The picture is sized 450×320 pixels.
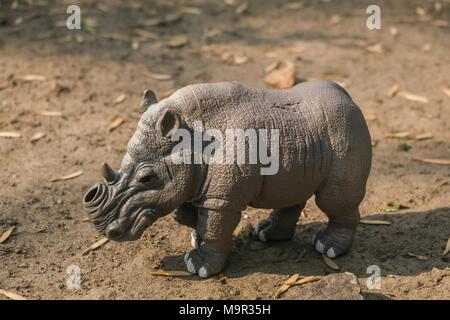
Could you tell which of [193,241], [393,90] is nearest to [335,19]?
[393,90]

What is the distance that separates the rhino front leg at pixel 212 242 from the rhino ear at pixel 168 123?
0.59m

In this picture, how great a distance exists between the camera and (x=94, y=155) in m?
6.57

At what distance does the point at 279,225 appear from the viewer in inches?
202

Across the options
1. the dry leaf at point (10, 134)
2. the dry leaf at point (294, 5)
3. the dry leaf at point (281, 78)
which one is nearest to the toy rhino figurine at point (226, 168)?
the dry leaf at point (10, 134)

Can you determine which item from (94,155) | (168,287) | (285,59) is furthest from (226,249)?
(285,59)

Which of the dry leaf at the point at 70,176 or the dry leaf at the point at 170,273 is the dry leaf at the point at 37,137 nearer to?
the dry leaf at the point at 70,176

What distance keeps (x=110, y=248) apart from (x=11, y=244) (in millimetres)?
776

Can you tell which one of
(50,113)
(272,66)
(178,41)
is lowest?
(50,113)

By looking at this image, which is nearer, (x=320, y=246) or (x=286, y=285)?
(x=286, y=285)

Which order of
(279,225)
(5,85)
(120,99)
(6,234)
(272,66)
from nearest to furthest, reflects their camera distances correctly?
(279,225)
(6,234)
(120,99)
(5,85)
(272,66)

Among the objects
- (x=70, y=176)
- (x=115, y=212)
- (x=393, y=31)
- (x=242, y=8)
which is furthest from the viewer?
(x=242, y=8)

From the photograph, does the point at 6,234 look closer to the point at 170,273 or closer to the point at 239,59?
the point at 170,273

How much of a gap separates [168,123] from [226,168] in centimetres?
47

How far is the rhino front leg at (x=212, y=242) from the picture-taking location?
445cm
